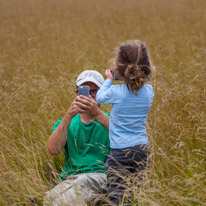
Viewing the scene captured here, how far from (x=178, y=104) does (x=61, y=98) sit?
137 centimetres

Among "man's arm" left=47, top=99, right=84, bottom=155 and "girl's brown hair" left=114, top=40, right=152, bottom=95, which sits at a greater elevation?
"girl's brown hair" left=114, top=40, right=152, bottom=95

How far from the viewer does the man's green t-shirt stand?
2.69 m

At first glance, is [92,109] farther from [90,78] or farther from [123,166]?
[123,166]

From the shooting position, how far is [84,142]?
2742mm

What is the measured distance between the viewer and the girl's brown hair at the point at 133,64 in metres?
2.27

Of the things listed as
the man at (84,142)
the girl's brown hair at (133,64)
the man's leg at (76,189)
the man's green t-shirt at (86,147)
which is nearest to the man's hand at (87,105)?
the man at (84,142)

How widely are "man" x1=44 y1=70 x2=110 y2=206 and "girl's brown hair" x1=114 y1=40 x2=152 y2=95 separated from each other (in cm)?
35

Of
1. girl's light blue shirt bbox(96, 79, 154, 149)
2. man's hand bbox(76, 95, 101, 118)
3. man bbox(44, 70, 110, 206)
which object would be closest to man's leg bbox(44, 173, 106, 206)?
man bbox(44, 70, 110, 206)

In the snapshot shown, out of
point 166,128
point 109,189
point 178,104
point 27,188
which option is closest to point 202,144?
point 166,128

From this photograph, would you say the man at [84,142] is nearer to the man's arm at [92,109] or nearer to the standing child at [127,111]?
the man's arm at [92,109]

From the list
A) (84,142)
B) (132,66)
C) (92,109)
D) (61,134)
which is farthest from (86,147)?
(132,66)

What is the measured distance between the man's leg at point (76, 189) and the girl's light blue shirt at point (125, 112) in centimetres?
35

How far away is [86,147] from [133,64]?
2.64 ft

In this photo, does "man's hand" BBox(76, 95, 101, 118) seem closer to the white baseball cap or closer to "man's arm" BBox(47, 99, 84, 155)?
"man's arm" BBox(47, 99, 84, 155)
